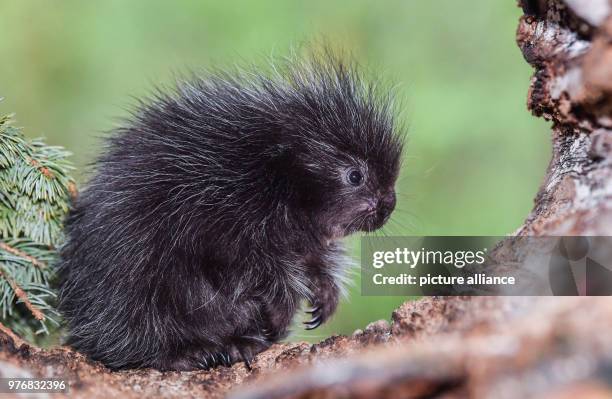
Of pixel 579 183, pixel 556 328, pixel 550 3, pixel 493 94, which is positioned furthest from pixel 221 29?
pixel 556 328

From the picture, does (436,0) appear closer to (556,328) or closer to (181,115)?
(181,115)

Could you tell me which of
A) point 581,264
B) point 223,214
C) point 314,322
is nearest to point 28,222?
point 223,214

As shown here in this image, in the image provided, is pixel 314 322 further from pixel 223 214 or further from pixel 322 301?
pixel 223 214

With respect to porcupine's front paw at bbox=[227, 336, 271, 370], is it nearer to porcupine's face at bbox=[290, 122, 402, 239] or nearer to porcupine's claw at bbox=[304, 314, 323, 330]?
porcupine's claw at bbox=[304, 314, 323, 330]

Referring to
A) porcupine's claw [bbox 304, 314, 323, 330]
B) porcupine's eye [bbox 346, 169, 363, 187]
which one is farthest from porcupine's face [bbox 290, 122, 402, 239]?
porcupine's claw [bbox 304, 314, 323, 330]

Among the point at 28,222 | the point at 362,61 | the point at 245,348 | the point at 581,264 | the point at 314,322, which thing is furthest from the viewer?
the point at 362,61
